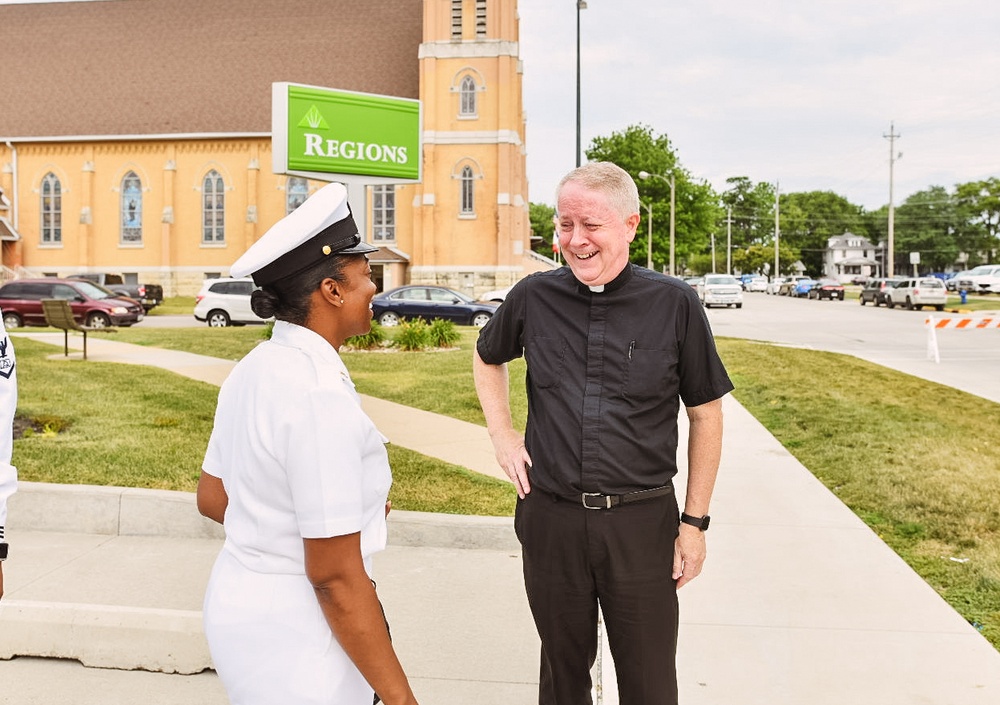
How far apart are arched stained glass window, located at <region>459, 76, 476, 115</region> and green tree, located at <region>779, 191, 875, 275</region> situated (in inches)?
4166

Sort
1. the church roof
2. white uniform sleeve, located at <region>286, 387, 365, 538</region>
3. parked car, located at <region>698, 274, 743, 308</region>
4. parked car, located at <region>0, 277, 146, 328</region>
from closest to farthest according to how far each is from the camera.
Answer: white uniform sleeve, located at <region>286, 387, 365, 538</region> < parked car, located at <region>0, 277, 146, 328</region> < parked car, located at <region>698, 274, 743, 308</region> < the church roof

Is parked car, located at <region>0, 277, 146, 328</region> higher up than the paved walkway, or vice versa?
parked car, located at <region>0, 277, 146, 328</region>

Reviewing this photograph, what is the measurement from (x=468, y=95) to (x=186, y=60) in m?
18.3

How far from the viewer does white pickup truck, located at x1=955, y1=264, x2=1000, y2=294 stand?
58.6 metres

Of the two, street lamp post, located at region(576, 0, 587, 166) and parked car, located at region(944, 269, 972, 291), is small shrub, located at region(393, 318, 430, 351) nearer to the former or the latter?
street lamp post, located at region(576, 0, 587, 166)

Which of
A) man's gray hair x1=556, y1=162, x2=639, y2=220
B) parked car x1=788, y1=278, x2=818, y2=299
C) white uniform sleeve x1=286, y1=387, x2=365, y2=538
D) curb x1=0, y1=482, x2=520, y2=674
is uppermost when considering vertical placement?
parked car x1=788, y1=278, x2=818, y2=299

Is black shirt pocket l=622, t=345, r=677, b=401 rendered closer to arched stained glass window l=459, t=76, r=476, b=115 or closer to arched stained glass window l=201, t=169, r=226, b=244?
arched stained glass window l=459, t=76, r=476, b=115

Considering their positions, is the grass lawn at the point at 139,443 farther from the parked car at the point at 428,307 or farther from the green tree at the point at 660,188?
the green tree at the point at 660,188

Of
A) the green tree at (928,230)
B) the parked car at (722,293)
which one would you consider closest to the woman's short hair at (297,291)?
the parked car at (722,293)

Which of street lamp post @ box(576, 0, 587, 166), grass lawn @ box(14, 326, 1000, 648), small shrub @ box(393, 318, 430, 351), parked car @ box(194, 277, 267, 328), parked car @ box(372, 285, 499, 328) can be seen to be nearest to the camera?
grass lawn @ box(14, 326, 1000, 648)

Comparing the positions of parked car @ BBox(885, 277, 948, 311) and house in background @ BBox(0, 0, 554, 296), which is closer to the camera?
parked car @ BBox(885, 277, 948, 311)

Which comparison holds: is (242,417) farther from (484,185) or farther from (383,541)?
(484,185)

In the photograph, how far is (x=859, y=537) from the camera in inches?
259

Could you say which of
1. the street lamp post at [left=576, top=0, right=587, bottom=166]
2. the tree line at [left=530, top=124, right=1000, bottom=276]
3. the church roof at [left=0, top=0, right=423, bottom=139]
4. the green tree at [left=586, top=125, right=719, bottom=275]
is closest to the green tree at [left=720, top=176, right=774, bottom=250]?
the tree line at [left=530, top=124, right=1000, bottom=276]
